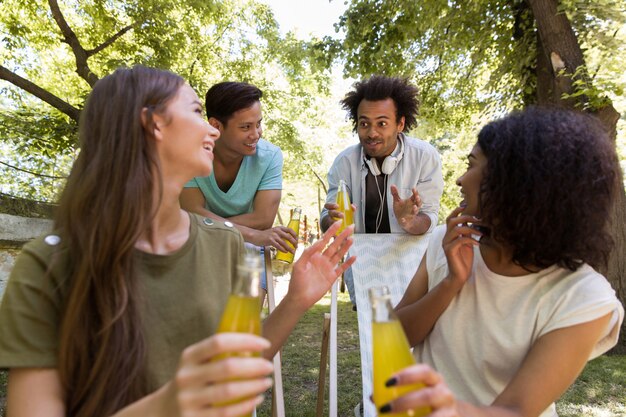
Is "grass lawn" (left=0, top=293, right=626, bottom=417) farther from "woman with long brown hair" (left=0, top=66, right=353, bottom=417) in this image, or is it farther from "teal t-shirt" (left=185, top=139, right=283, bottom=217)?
"woman with long brown hair" (left=0, top=66, right=353, bottom=417)

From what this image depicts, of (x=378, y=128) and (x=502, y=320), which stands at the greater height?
(x=378, y=128)

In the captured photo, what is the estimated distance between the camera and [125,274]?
1.26m

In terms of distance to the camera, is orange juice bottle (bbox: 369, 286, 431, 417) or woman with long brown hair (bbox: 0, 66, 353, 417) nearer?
orange juice bottle (bbox: 369, 286, 431, 417)

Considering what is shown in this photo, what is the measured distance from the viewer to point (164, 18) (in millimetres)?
7934

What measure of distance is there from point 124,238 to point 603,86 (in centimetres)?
508

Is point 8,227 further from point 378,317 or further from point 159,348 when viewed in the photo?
point 378,317

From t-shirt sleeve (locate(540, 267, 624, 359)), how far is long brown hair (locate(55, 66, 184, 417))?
1170 millimetres

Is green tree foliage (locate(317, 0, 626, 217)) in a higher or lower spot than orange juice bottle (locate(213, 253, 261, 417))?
higher

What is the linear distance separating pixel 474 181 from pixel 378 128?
2.05 m

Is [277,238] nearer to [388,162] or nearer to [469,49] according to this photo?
[388,162]

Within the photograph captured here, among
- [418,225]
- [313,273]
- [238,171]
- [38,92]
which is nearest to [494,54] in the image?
[418,225]

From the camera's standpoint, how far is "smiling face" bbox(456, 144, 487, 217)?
5.43 feet

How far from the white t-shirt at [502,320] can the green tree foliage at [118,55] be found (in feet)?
18.8

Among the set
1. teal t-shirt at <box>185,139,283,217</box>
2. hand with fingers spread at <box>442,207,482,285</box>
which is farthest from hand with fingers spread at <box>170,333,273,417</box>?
teal t-shirt at <box>185,139,283,217</box>
